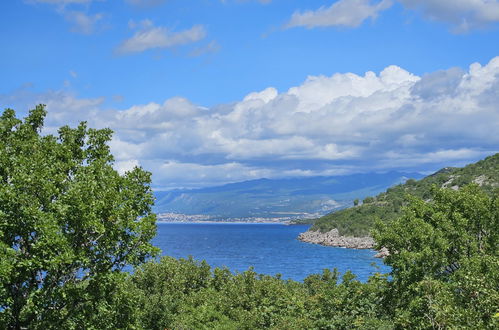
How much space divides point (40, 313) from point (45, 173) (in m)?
5.01

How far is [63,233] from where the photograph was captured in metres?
16.2

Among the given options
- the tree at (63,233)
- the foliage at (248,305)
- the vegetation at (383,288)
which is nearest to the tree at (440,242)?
the vegetation at (383,288)

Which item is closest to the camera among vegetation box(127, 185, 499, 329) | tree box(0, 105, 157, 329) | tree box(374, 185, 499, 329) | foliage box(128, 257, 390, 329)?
tree box(0, 105, 157, 329)

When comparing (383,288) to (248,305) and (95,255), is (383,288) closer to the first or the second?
(248,305)

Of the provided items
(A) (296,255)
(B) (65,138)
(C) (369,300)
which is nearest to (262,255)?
(A) (296,255)

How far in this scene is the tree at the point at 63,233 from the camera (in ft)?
50.7

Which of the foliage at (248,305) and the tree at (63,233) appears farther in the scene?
the foliage at (248,305)

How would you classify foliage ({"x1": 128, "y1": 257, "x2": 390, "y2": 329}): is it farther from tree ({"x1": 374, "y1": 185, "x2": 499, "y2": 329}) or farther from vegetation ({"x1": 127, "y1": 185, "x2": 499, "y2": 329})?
tree ({"x1": 374, "y1": 185, "x2": 499, "y2": 329})

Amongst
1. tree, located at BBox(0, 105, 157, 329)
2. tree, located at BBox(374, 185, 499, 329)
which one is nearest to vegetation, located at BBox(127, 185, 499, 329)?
tree, located at BBox(374, 185, 499, 329)

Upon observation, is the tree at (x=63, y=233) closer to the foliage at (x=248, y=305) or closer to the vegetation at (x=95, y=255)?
the vegetation at (x=95, y=255)

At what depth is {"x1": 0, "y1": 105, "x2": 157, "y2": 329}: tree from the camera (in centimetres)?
1546

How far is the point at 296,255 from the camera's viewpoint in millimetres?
167125

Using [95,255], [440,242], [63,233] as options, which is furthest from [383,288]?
[63,233]

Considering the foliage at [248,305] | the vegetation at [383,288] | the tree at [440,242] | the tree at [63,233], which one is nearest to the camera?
the tree at [63,233]
